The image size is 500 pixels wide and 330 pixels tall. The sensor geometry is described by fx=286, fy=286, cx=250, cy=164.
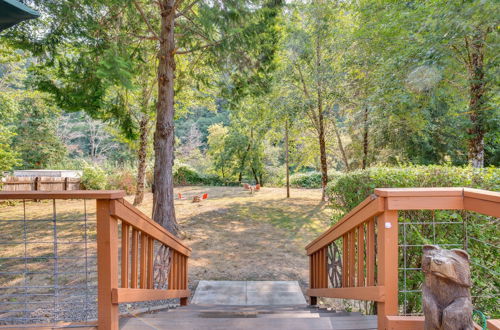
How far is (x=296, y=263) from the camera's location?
5.46 metres

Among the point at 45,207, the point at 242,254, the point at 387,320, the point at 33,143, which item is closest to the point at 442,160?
the point at 242,254

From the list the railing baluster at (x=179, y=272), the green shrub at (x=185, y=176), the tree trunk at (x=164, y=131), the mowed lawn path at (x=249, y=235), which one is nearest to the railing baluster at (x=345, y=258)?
the railing baluster at (x=179, y=272)

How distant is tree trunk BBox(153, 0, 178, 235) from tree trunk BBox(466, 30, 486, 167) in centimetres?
574

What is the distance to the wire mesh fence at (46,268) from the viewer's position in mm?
1887

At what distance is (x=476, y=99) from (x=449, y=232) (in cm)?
388

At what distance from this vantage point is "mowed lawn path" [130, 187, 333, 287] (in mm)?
5152

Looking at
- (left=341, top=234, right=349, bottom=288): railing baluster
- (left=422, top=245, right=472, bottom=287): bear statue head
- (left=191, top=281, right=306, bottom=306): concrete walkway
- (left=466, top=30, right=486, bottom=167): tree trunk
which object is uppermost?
(left=466, top=30, right=486, bottom=167): tree trunk

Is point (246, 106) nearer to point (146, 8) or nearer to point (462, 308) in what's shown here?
point (146, 8)

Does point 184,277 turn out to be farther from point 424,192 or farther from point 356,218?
point 424,192

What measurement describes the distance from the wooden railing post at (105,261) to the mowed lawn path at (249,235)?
10.0 feet

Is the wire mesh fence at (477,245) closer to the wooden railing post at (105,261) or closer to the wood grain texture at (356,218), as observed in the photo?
the wood grain texture at (356,218)

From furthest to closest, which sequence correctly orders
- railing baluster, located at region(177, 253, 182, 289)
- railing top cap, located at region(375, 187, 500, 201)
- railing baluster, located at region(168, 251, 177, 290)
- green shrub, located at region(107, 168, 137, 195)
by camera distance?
1. green shrub, located at region(107, 168, 137, 195)
2. railing baluster, located at region(177, 253, 182, 289)
3. railing baluster, located at region(168, 251, 177, 290)
4. railing top cap, located at region(375, 187, 500, 201)

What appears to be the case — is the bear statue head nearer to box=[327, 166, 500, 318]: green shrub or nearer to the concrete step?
box=[327, 166, 500, 318]: green shrub

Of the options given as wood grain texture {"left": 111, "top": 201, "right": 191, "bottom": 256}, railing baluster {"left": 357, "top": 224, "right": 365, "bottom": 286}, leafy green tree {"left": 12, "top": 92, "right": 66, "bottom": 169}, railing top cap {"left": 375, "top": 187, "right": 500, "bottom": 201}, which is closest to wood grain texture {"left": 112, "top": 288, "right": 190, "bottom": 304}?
wood grain texture {"left": 111, "top": 201, "right": 191, "bottom": 256}
